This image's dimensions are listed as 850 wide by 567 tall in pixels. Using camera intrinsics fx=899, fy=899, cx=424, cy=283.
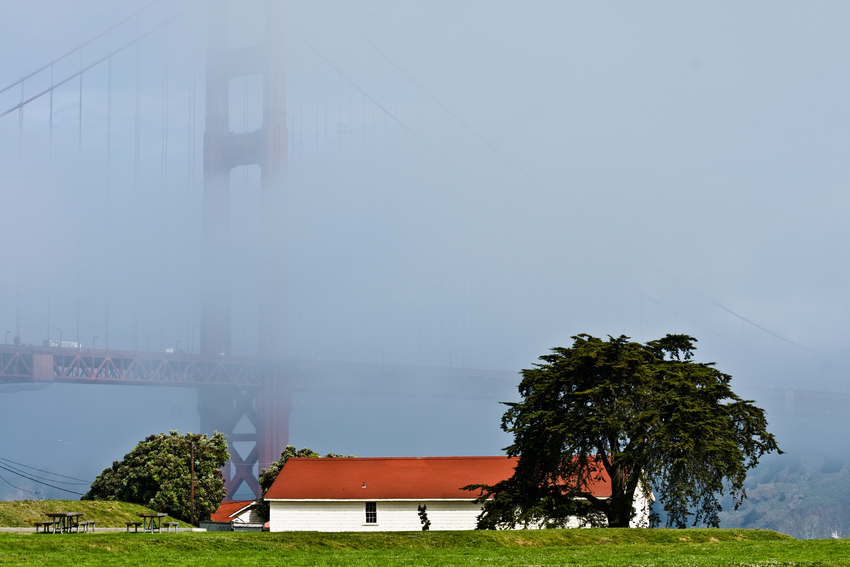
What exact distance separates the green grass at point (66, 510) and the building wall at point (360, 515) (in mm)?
7855

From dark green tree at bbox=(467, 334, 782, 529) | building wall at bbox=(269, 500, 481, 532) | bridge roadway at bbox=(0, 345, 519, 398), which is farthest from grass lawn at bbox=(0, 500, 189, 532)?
bridge roadway at bbox=(0, 345, 519, 398)

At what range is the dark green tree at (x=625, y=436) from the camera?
35.5m

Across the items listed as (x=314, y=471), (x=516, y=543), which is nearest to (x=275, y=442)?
(x=314, y=471)

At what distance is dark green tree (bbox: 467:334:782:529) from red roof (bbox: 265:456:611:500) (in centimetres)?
935

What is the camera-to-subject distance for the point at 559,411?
126ft

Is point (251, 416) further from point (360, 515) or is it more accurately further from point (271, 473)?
point (360, 515)

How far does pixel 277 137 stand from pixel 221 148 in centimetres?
1080

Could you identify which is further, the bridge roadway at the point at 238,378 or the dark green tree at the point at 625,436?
the bridge roadway at the point at 238,378

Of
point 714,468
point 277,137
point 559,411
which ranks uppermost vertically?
point 277,137

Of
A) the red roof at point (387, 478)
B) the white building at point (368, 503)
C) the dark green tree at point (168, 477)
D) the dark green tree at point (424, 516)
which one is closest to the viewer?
the dark green tree at point (424, 516)

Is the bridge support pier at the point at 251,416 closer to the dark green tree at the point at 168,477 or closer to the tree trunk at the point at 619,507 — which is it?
the dark green tree at the point at 168,477

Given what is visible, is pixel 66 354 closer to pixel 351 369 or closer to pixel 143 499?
pixel 351 369

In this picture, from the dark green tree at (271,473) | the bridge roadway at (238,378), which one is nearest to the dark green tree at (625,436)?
the dark green tree at (271,473)

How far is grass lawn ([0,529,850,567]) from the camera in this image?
23109 mm
